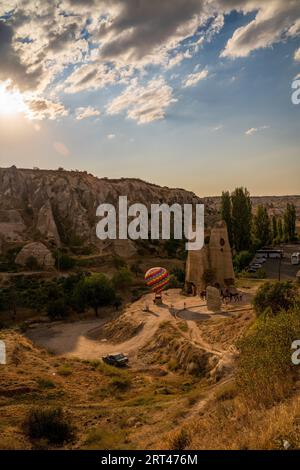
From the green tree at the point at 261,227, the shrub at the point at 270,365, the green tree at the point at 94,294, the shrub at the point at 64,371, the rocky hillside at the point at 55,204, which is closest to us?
the shrub at the point at 270,365

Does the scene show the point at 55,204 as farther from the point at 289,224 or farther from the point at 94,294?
the point at 289,224

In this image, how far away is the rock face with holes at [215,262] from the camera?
37.4m

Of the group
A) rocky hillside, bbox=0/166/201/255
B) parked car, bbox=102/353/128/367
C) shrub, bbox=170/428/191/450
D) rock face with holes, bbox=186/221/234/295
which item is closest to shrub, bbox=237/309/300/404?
shrub, bbox=170/428/191/450

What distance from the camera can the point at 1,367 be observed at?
21438 mm

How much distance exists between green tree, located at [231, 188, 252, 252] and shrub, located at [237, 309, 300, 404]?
50.4 m

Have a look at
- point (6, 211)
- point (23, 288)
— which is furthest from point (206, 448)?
point (6, 211)

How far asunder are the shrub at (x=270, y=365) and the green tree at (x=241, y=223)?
50.4 m

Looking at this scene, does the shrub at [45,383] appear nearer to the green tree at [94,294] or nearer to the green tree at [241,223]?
the green tree at [94,294]

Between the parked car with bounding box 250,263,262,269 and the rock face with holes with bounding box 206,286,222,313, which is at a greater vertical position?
the parked car with bounding box 250,263,262,269

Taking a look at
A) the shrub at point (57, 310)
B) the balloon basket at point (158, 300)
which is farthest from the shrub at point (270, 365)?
the shrub at point (57, 310)

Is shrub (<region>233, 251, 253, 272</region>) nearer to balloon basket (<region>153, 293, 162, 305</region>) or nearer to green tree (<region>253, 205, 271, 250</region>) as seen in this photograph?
green tree (<region>253, 205, 271, 250</region>)

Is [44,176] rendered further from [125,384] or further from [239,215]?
[125,384]

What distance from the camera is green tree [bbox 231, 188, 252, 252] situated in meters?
63.0

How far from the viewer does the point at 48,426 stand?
1392cm
